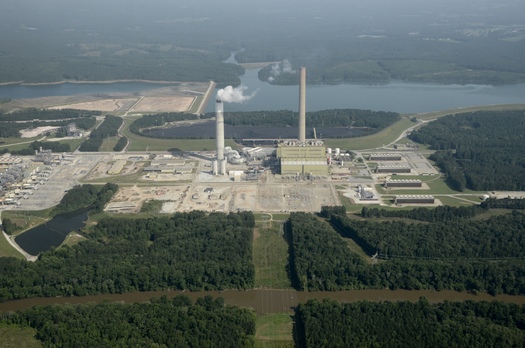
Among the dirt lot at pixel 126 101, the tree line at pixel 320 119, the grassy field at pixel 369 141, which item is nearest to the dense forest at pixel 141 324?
the grassy field at pixel 369 141

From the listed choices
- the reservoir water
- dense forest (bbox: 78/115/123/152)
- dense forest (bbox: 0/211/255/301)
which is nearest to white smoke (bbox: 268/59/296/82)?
the reservoir water

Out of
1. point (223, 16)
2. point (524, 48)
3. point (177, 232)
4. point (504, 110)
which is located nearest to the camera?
point (177, 232)

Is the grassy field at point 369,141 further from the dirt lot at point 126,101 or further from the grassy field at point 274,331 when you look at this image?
the grassy field at point 274,331

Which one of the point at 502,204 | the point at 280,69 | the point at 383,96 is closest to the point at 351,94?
the point at 383,96

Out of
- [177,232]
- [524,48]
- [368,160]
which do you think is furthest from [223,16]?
[177,232]

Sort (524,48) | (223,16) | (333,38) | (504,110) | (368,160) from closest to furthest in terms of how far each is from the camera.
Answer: (368,160), (504,110), (524,48), (333,38), (223,16)

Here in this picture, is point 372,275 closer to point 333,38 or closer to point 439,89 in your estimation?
point 439,89

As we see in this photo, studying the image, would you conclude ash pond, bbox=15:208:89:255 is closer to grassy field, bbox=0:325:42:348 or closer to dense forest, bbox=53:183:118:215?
dense forest, bbox=53:183:118:215
